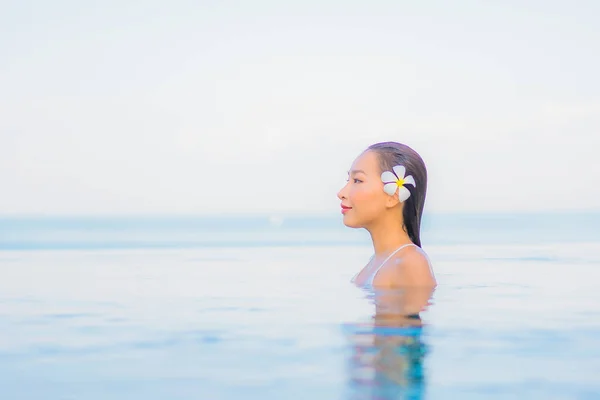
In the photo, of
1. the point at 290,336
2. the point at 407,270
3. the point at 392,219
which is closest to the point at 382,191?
the point at 392,219

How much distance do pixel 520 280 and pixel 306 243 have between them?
7.16 metres

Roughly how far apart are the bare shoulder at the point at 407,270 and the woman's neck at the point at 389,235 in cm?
12

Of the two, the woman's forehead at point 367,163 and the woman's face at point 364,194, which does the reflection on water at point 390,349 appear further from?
the woman's forehead at point 367,163

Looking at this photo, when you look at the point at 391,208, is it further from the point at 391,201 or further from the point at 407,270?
the point at 407,270

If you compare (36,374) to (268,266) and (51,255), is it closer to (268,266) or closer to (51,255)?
(268,266)

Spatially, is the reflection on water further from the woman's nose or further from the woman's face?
the woman's nose

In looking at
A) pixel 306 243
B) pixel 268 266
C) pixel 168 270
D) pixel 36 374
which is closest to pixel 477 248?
pixel 306 243

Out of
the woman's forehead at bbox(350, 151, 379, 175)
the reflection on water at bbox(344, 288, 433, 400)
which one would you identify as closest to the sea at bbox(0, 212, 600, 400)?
the reflection on water at bbox(344, 288, 433, 400)

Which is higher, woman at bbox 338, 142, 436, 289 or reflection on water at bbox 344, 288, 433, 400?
woman at bbox 338, 142, 436, 289

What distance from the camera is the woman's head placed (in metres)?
5.44

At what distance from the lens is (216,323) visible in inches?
192

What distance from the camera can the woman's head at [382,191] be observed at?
17.9 feet

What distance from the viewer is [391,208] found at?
5.50 meters

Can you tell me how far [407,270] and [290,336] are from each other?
117 centimetres
